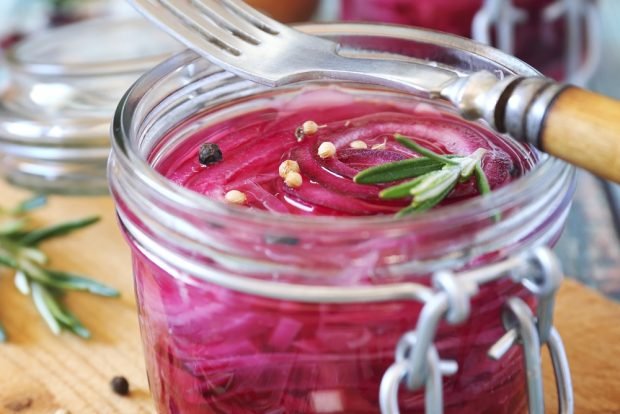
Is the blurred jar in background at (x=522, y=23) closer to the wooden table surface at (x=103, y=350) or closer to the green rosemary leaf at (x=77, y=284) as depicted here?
the wooden table surface at (x=103, y=350)

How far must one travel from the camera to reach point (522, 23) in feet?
5.43

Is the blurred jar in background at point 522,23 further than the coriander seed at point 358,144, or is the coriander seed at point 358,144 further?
the blurred jar in background at point 522,23

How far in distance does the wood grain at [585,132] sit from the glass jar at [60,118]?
951 mm

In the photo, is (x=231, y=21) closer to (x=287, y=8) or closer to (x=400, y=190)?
(x=400, y=190)

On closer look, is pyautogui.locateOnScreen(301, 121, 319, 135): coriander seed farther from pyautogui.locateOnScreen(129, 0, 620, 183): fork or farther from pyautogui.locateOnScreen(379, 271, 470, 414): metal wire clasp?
pyautogui.locateOnScreen(379, 271, 470, 414): metal wire clasp

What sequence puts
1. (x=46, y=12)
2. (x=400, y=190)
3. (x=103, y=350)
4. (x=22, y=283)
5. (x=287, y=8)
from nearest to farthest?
(x=400, y=190) → (x=103, y=350) → (x=22, y=283) → (x=287, y=8) → (x=46, y=12)

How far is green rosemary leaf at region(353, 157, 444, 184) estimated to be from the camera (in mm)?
825

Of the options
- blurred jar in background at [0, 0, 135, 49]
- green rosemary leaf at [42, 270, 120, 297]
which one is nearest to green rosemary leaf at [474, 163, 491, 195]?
green rosemary leaf at [42, 270, 120, 297]

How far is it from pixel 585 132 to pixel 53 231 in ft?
2.95

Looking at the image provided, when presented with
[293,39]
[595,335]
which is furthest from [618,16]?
[293,39]

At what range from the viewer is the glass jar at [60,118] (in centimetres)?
153

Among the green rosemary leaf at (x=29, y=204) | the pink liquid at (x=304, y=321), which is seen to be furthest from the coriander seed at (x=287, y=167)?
the green rosemary leaf at (x=29, y=204)

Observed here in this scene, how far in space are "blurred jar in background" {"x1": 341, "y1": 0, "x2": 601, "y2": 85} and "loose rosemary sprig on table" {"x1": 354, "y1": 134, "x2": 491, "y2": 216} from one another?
0.77 metres

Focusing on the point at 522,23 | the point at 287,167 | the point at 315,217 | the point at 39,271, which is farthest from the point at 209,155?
the point at 522,23
